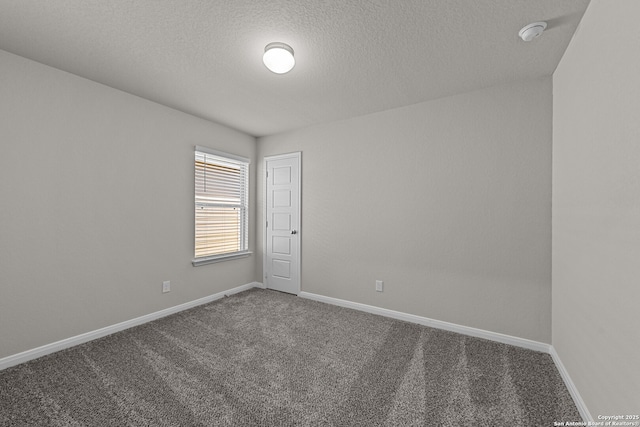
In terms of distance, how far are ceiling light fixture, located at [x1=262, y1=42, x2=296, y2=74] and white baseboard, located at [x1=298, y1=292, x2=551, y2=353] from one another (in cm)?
288

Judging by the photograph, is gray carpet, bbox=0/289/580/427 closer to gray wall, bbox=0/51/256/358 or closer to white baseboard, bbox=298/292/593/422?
white baseboard, bbox=298/292/593/422

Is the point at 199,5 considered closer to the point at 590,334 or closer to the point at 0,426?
the point at 0,426

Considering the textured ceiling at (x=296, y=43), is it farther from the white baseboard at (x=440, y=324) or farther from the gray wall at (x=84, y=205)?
the white baseboard at (x=440, y=324)

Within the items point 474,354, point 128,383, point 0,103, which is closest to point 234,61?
point 0,103

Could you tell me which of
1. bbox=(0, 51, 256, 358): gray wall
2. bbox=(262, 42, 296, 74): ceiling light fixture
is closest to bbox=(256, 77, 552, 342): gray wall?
bbox=(262, 42, 296, 74): ceiling light fixture

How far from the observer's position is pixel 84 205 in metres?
2.53

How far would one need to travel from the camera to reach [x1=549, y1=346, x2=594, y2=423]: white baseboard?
1558mm

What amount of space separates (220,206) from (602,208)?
12.8 feet

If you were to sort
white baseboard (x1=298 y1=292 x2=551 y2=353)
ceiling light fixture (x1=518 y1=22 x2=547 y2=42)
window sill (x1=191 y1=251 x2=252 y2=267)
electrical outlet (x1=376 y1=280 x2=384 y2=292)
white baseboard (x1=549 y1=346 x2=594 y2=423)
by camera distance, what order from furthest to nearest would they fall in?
window sill (x1=191 y1=251 x2=252 y2=267) → electrical outlet (x1=376 y1=280 x2=384 y2=292) → white baseboard (x1=298 y1=292 x2=551 y2=353) → ceiling light fixture (x1=518 y1=22 x2=547 y2=42) → white baseboard (x1=549 y1=346 x2=594 y2=423)

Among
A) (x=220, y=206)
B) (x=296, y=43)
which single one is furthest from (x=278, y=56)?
(x=220, y=206)

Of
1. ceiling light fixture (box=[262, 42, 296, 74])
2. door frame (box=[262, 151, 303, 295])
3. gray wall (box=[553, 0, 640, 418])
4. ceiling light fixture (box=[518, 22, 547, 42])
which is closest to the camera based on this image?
gray wall (box=[553, 0, 640, 418])

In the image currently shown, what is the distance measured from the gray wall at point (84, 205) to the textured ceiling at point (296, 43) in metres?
0.30

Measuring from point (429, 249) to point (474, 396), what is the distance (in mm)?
1481

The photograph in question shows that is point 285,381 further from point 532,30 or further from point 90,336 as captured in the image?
point 532,30
